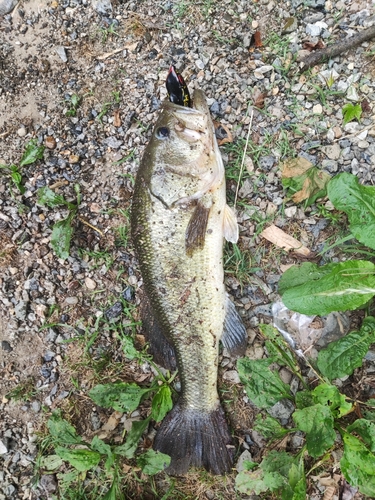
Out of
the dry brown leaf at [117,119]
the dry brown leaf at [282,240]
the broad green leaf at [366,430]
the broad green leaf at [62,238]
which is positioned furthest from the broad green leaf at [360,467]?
the dry brown leaf at [117,119]

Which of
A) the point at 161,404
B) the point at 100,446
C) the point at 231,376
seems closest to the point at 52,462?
the point at 100,446

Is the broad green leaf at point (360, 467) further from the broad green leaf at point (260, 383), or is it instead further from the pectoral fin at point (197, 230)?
the pectoral fin at point (197, 230)

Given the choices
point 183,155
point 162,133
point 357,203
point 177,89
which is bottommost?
point 357,203

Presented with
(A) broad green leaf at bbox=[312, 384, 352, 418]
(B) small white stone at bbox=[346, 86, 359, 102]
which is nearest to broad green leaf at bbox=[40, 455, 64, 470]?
(A) broad green leaf at bbox=[312, 384, 352, 418]

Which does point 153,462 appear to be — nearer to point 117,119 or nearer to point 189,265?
point 189,265

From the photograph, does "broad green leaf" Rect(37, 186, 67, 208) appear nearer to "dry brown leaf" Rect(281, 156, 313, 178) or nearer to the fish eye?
the fish eye

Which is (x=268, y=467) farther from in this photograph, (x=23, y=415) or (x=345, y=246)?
(x=23, y=415)
